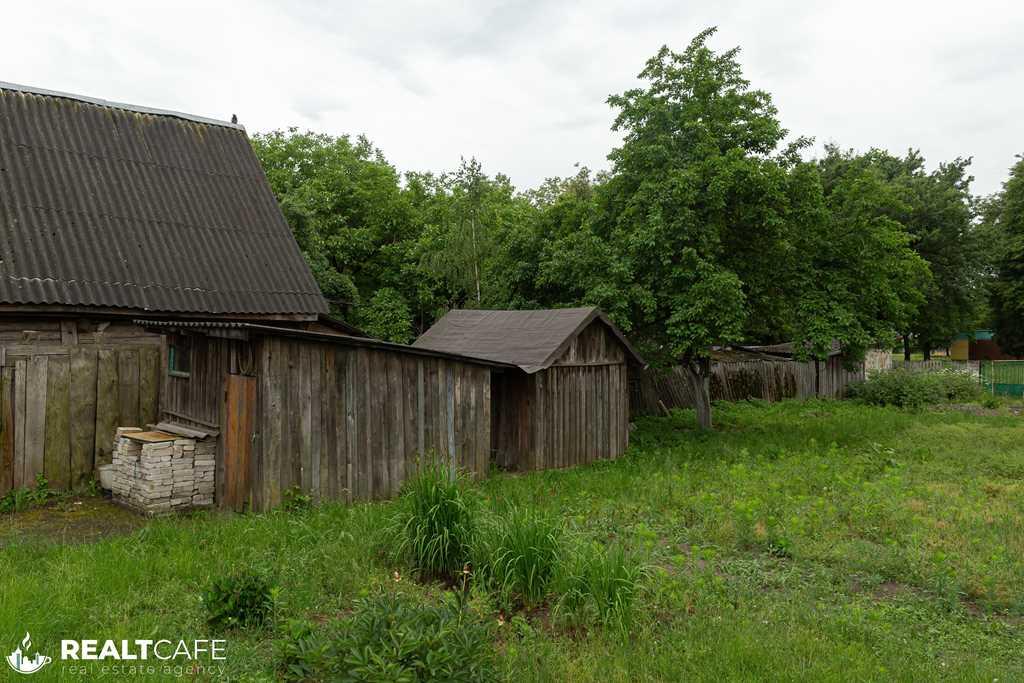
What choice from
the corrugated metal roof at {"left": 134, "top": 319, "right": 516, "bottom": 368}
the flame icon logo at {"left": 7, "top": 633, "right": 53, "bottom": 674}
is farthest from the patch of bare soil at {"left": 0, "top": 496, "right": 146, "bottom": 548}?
the flame icon logo at {"left": 7, "top": 633, "right": 53, "bottom": 674}

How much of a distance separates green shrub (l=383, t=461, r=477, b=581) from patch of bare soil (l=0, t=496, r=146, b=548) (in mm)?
3878

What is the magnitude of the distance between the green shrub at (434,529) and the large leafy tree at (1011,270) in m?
36.5

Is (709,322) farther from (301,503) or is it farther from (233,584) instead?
(233,584)

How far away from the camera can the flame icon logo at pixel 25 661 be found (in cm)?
477

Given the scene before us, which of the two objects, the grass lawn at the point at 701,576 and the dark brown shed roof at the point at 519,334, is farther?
the dark brown shed roof at the point at 519,334

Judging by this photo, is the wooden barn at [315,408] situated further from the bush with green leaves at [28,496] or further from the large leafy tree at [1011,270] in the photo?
the large leafy tree at [1011,270]

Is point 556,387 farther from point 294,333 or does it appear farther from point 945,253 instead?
point 945,253

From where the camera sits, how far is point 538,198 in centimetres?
4525

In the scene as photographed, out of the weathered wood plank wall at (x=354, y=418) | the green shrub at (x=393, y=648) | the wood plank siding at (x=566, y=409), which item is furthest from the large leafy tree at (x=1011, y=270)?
the green shrub at (x=393, y=648)

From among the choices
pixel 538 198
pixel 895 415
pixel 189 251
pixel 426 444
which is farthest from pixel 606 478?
pixel 538 198

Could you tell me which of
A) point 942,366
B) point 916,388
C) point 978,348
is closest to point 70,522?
point 916,388

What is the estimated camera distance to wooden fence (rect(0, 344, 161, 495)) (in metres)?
10.4

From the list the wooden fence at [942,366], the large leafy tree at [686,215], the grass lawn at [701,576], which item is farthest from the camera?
the wooden fence at [942,366]

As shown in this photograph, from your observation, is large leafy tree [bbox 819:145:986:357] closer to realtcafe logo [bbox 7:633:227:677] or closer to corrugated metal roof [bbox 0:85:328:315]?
corrugated metal roof [bbox 0:85:328:315]
